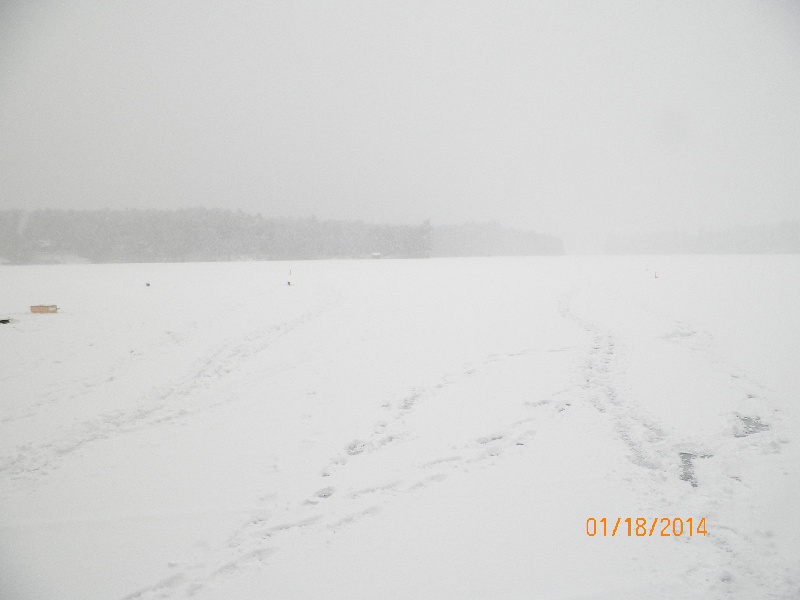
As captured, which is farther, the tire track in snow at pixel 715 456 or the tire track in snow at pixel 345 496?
the tire track in snow at pixel 345 496

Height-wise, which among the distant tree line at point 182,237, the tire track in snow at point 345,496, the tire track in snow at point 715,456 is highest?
the distant tree line at point 182,237

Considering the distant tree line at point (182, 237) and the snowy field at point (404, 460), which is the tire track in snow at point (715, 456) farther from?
the distant tree line at point (182, 237)

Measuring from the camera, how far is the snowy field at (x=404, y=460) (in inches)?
147

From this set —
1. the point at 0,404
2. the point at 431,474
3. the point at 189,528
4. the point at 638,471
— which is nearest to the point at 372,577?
the point at 431,474

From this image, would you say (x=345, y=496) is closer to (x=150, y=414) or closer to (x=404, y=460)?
(x=404, y=460)

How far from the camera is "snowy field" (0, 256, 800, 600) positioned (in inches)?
147

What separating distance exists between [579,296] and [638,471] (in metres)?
12.8

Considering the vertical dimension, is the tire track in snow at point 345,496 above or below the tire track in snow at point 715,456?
below

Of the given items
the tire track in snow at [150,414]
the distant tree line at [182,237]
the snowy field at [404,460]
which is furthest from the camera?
the distant tree line at [182,237]
